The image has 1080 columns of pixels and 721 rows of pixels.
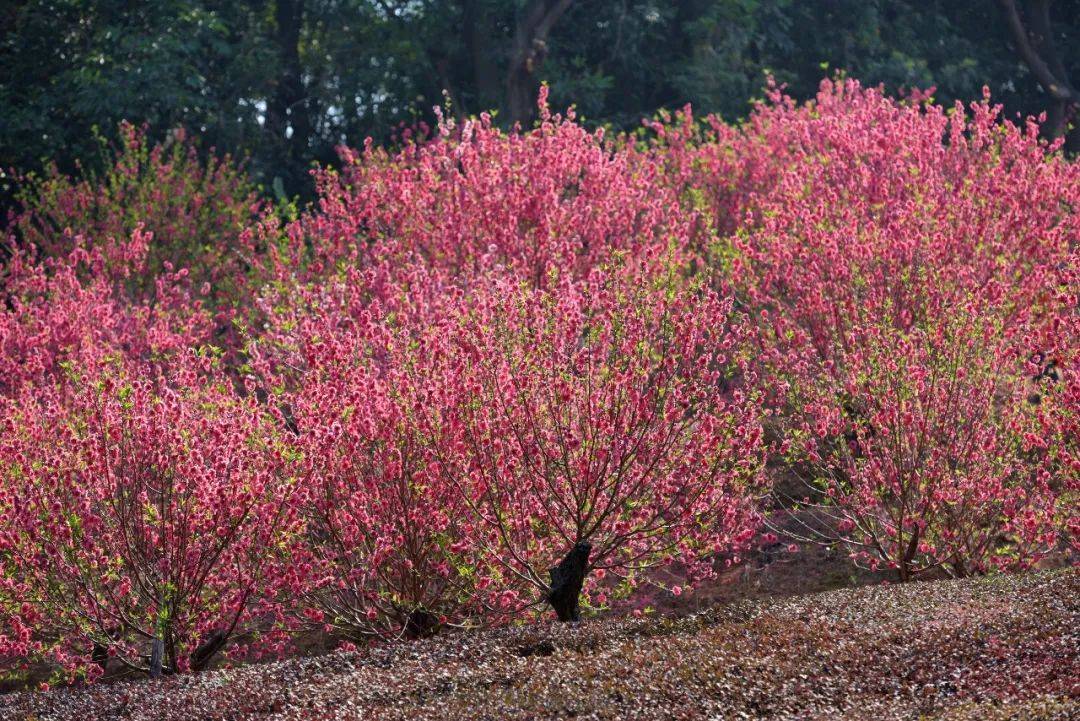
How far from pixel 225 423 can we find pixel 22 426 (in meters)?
2.85

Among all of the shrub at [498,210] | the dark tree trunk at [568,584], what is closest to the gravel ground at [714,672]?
the dark tree trunk at [568,584]

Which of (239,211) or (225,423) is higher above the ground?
(239,211)

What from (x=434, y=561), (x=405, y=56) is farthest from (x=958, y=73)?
(x=434, y=561)

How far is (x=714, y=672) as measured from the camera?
34.4 ft

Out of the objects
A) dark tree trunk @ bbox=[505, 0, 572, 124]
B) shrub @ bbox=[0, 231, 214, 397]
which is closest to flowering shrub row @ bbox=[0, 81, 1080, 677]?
shrub @ bbox=[0, 231, 214, 397]

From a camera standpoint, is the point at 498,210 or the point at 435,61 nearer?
the point at 498,210

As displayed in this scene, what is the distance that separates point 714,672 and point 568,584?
3.41m

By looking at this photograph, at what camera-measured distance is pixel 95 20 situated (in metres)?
34.6

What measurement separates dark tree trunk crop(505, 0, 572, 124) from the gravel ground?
82.4ft

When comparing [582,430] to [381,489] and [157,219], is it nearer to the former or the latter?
[381,489]

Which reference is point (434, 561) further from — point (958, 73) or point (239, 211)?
point (958, 73)

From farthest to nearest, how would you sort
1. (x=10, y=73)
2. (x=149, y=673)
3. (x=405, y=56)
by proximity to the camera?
(x=405, y=56) < (x=10, y=73) < (x=149, y=673)

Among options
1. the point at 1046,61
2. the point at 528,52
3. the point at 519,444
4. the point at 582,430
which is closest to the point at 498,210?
the point at 582,430

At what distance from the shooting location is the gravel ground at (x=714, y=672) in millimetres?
9766
